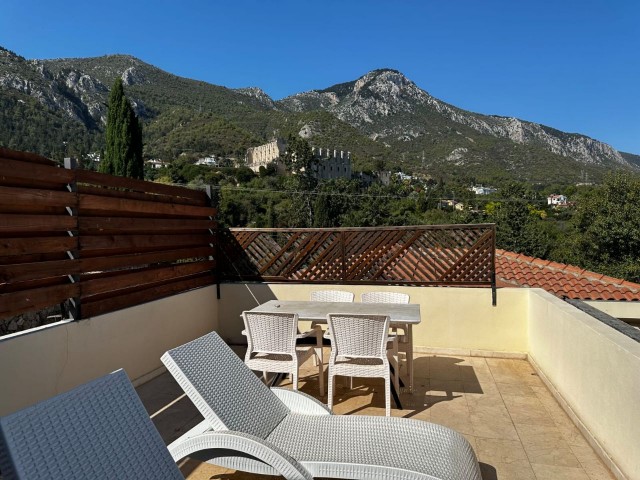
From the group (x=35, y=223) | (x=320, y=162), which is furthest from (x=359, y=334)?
(x=320, y=162)

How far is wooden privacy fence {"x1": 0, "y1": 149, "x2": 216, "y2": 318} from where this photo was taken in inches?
124

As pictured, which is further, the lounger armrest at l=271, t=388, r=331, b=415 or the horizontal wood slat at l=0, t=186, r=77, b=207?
the horizontal wood slat at l=0, t=186, r=77, b=207

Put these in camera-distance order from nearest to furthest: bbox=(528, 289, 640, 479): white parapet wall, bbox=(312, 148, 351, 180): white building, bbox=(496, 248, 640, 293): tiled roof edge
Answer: bbox=(528, 289, 640, 479): white parapet wall → bbox=(496, 248, 640, 293): tiled roof edge → bbox=(312, 148, 351, 180): white building

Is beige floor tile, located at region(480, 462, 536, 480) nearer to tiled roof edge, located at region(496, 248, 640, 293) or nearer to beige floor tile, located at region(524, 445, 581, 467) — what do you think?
beige floor tile, located at region(524, 445, 581, 467)

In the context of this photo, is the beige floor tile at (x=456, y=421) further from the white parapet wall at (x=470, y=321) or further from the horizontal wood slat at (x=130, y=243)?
the horizontal wood slat at (x=130, y=243)

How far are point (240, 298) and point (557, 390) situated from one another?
403cm

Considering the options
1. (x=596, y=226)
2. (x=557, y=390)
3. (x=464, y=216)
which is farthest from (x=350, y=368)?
(x=464, y=216)

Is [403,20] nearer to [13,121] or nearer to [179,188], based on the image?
[179,188]

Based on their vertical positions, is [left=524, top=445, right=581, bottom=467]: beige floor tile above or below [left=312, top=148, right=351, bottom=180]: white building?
below

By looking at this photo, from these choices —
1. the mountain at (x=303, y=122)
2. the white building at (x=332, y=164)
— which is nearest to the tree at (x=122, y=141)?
the mountain at (x=303, y=122)

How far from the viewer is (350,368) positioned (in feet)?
12.0

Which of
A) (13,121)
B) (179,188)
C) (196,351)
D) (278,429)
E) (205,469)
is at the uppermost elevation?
(13,121)

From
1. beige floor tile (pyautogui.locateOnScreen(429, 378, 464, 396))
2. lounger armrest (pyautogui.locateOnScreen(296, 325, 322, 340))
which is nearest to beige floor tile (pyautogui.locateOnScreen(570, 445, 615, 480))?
beige floor tile (pyautogui.locateOnScreen(429, 378, 464, 396))

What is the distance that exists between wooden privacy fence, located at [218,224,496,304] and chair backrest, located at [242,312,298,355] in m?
2.27
